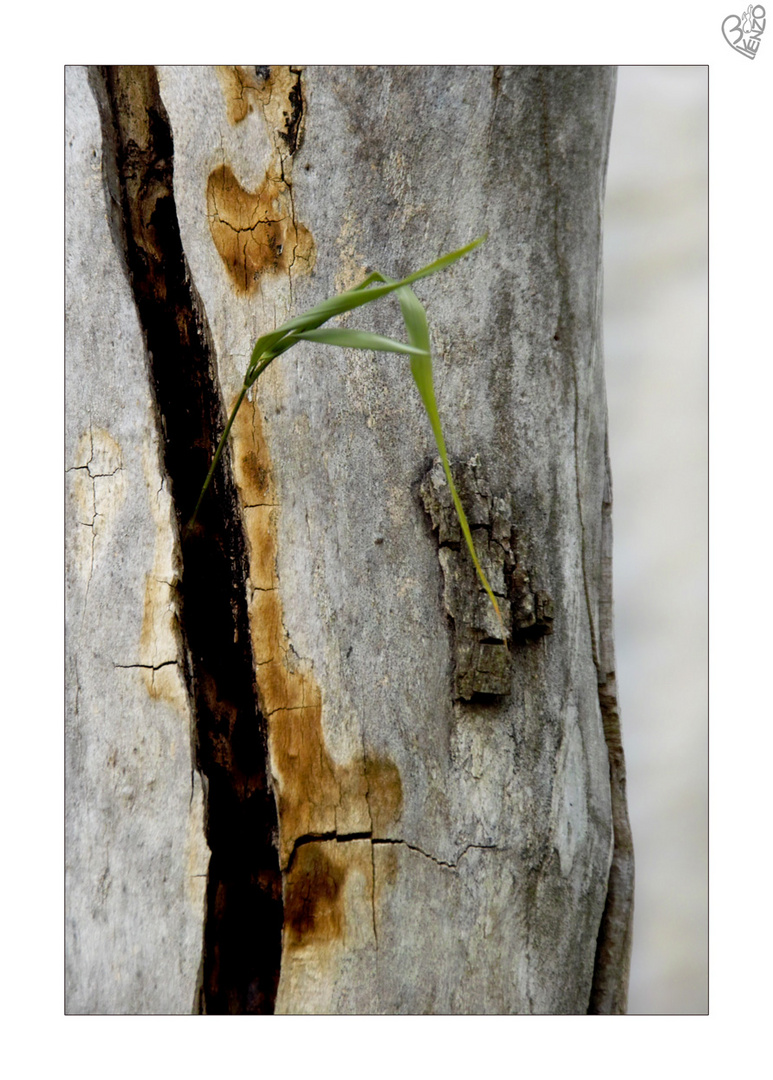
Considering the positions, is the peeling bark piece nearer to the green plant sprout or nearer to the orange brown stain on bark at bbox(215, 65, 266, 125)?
the green plant sprout

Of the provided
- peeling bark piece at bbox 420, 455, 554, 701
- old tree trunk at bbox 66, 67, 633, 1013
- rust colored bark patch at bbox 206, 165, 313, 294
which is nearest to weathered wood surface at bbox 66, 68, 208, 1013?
old tree trunk at bbox 66, 67, 633, 1013

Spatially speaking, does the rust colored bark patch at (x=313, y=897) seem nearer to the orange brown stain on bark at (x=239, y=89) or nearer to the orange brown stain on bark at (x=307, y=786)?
the orange brown stain on bark at (x=307, y=786)

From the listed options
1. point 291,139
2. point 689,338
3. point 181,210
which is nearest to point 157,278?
point 181,210

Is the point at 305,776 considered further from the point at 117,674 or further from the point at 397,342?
the point at 397,342

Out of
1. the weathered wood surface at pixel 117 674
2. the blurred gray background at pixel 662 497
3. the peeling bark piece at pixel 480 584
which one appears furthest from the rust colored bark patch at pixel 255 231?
the blurred gray background at pixel 662 497

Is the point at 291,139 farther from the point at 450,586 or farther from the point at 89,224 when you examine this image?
the point at 450,586

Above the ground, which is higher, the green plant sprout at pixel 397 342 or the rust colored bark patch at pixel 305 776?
the green plant sprout at pixel 397 342

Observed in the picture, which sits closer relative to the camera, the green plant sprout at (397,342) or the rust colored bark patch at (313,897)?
the green plant sprout at (397,342)

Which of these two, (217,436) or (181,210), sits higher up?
(181,210)
